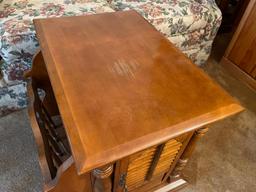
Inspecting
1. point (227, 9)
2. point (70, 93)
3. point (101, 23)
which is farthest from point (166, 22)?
point (227, 9)

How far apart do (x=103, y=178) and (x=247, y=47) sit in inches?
67.1

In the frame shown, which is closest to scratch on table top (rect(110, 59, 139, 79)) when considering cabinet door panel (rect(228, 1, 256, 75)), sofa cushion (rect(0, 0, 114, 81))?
sofa cushion (rect(0, 0, 114, 81))

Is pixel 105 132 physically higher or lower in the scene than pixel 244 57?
higher

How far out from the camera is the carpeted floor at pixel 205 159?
3.68ft

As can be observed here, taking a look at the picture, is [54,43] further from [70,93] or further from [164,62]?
[164,62]

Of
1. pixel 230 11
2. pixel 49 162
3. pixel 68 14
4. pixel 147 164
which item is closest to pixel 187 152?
pixel 147 164

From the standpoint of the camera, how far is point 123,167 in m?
0.70

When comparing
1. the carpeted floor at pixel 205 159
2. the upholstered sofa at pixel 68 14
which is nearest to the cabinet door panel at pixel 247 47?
the upholstered sofa at pixel 68 14

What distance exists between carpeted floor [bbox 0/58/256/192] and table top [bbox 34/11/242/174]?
26.1 inches

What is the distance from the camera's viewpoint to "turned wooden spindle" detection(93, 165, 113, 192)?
1.98ft

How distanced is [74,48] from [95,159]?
46 centimetres

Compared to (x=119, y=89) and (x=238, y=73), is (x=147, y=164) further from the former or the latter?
(x=238, y=73)

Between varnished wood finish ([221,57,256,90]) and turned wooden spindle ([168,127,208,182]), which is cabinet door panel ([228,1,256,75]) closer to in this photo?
varnished wood finish ([221,57,256,90])

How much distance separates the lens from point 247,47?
182 cm
